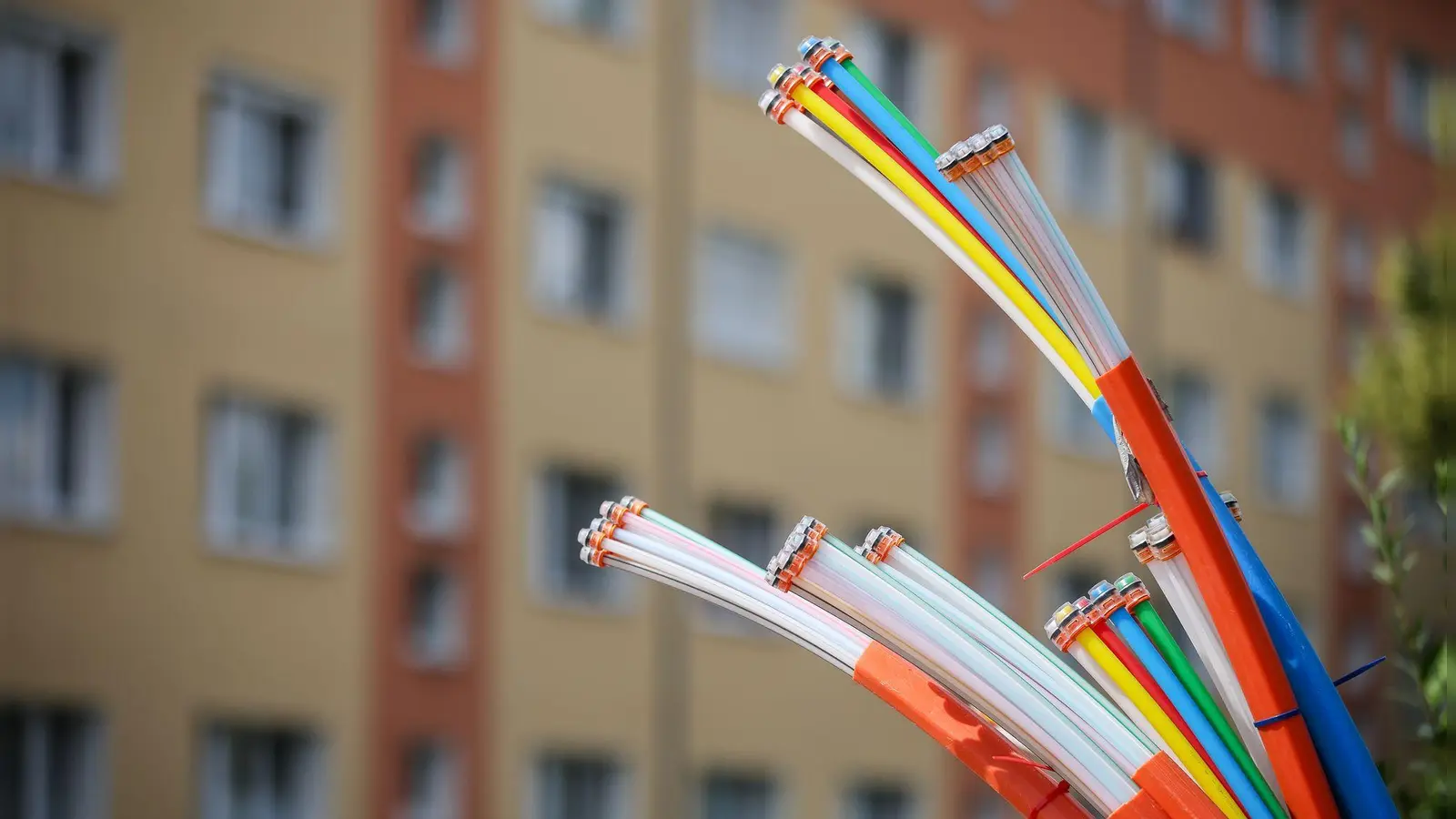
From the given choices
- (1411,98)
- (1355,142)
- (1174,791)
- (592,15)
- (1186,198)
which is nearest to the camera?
(1174,791)

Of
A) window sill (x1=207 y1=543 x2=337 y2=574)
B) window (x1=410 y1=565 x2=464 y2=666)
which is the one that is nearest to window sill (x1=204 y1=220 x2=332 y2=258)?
window sill (x1=207 y1=543 x2=337 y2=574)

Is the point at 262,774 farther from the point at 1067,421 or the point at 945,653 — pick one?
the point at 945,653

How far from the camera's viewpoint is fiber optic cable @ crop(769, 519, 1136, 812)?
13.5 feet

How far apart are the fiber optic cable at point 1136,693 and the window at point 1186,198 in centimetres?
3113

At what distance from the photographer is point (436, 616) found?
25.4 m

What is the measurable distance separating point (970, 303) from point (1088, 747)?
27612 millimetres

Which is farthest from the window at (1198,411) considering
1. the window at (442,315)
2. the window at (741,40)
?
the window at (442,315)

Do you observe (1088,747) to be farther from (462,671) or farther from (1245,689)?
(462,671)

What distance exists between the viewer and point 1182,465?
12.9ft

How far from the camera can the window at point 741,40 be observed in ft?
92.8

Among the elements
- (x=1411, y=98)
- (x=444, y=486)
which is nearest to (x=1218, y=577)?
(x=444, y=486)

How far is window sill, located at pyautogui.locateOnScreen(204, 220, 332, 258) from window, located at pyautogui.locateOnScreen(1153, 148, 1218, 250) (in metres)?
14.8

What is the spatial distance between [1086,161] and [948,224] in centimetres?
3013

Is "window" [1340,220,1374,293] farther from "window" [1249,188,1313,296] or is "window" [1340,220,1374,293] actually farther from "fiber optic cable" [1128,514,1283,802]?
"fiber optic cable" [1128,514,1283,802]
